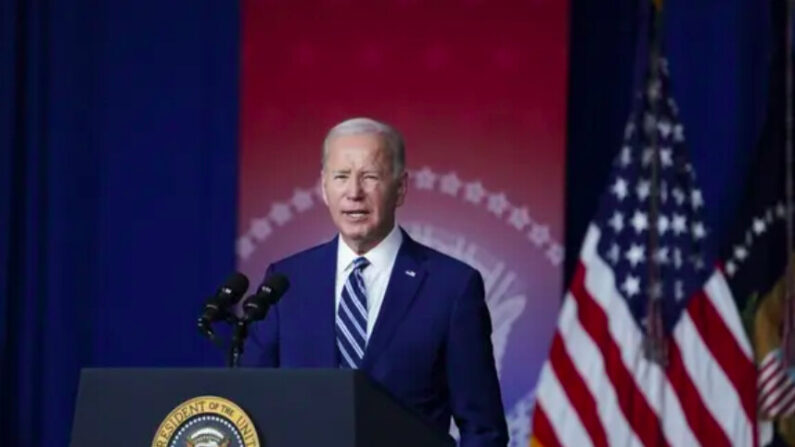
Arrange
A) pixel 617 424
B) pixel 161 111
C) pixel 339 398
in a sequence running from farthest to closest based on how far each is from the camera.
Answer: pixel 161 111, pixel 617 424, pixel 339 398

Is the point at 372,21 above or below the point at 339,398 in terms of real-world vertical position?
above

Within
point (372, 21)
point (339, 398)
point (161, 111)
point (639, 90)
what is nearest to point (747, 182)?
point (639, 90)

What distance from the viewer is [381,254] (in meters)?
3.60

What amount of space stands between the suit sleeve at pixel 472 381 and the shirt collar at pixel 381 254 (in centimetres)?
19

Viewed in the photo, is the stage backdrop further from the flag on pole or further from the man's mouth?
the man's mouth

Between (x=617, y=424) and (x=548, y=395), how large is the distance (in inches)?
10.7

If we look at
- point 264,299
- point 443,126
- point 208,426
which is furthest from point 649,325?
point 208,426

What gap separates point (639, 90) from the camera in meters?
6.31

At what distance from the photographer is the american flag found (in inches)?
244

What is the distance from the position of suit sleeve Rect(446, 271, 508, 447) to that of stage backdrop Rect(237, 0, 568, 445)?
9.34 feet

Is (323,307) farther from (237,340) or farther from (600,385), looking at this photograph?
(600,385)

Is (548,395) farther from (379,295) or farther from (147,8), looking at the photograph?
(379,295)

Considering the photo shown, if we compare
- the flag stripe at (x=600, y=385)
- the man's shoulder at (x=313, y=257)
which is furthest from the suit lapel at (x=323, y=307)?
the flag stripe at (x=600, y=385)

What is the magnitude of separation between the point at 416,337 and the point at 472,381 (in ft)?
0.48
